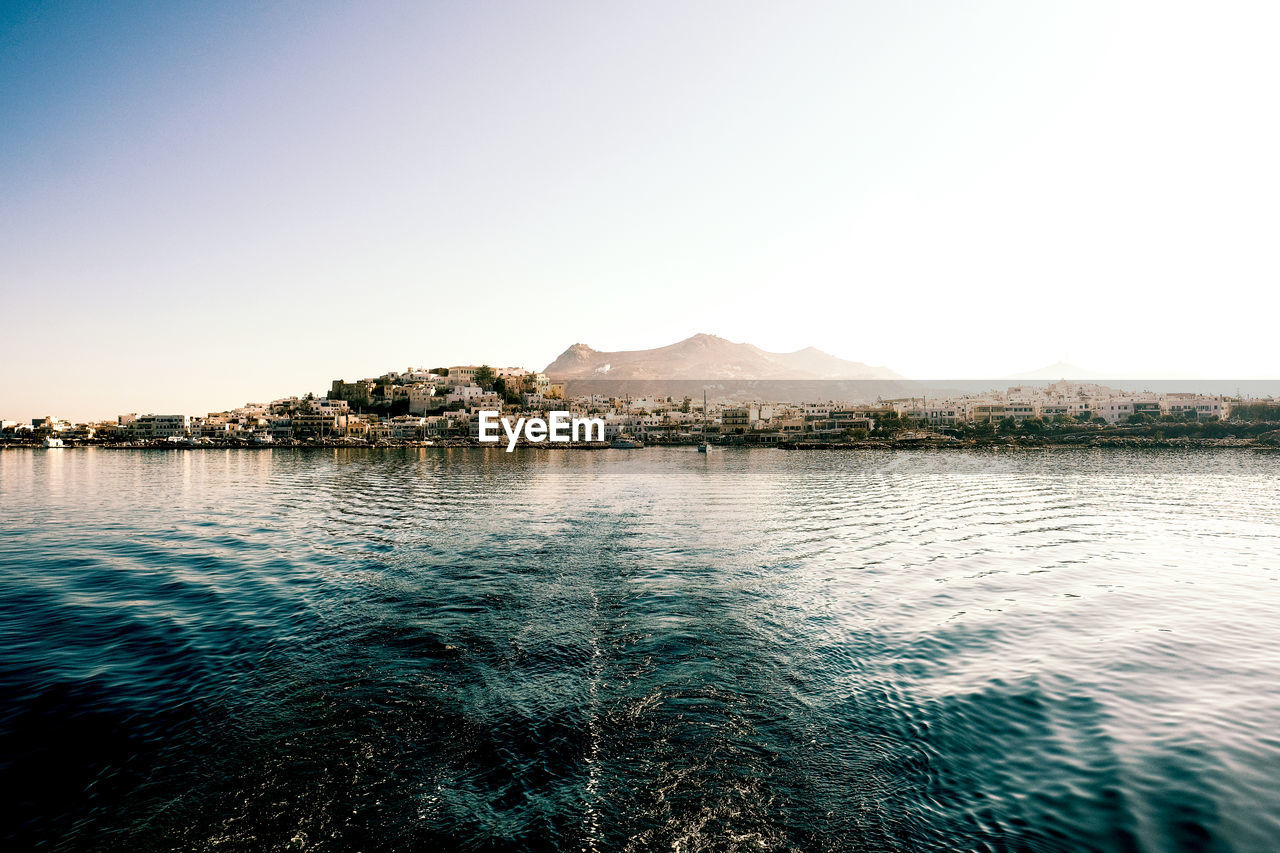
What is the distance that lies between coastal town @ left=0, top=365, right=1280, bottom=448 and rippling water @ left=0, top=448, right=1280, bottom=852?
100229 millimetres

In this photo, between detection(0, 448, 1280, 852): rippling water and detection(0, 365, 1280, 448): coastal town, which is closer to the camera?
detection(0, 448, 1280, 852): rippling water

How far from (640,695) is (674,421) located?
138m

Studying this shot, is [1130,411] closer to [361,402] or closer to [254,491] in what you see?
[254,491]

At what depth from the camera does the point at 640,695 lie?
24.7 feet

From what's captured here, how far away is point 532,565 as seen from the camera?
15.1 m

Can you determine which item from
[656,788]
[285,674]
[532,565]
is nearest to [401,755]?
[656,788]

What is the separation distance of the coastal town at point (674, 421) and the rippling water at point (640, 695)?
3946 inches

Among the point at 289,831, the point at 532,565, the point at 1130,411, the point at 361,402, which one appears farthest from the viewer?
the point at 361,402

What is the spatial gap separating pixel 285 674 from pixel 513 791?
4710 mm

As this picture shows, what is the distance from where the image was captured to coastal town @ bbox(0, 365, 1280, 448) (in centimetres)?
11219

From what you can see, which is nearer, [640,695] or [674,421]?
[640,695]

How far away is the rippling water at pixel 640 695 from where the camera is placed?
524cm

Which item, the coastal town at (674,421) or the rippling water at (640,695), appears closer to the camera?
the rippling water at (640,695)

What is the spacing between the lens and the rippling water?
5238mm
